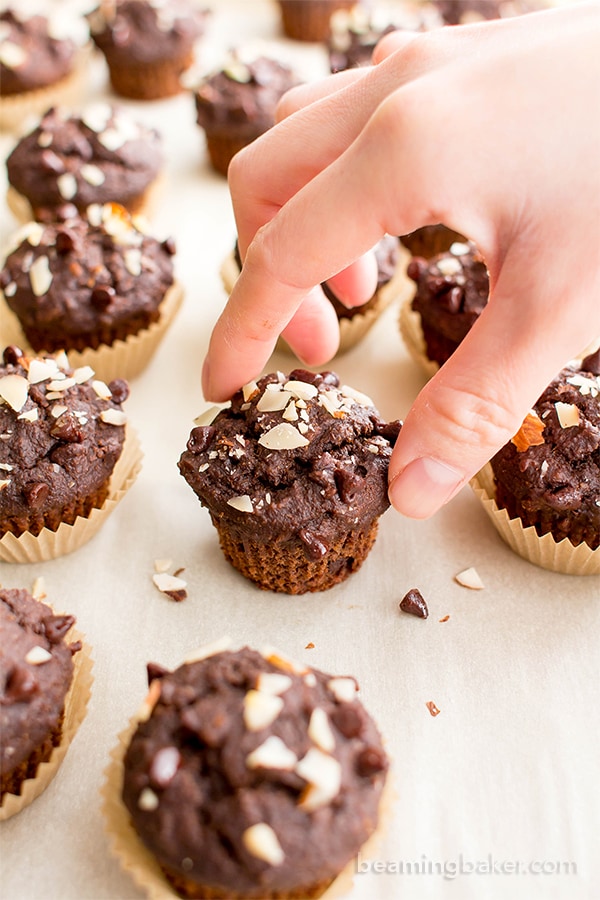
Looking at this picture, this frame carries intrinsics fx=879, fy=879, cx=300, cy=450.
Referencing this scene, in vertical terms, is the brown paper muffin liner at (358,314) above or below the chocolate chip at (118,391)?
below

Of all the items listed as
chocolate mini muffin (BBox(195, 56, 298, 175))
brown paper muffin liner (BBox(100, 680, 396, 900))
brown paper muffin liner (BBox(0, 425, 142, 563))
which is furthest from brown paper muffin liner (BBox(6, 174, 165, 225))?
brown paper muffin liner (BBox(100, 680, 396, 900))

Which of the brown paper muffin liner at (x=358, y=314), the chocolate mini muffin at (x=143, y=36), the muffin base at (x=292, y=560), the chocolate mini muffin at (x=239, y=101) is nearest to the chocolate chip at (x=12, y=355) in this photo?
the muffin base at (x=292, y=560)

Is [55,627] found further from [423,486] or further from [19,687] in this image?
[423,486]

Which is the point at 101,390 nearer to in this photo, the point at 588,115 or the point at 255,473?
the point at 255,473

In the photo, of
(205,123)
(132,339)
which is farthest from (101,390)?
(205,123)

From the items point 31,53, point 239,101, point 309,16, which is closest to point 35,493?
point 239,101

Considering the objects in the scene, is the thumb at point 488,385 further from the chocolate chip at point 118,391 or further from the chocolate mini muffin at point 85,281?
the chocolate mini muffin at point 85,281
